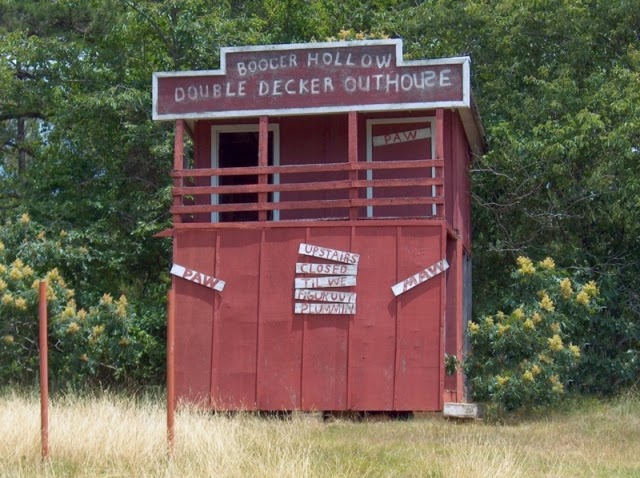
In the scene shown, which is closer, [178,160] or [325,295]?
[325,295]

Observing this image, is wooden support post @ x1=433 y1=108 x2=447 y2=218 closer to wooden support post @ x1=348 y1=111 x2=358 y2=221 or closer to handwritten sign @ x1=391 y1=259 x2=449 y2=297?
handwritten sign @ x1=391 y1=259 x2=449 y2=297

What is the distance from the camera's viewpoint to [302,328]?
14727 millimetres

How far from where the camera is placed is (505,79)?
20922 mm

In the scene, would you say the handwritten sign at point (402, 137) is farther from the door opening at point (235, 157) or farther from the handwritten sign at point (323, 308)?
the handwritten sign at point (323, 308)

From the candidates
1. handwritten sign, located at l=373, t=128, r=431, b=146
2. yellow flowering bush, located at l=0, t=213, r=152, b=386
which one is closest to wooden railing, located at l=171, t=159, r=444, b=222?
handwritten sign, located at l=373, t=128, r=431, b=146

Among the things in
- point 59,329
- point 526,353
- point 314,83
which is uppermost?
point 314,83

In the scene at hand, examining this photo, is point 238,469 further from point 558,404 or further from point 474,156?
point 474,156

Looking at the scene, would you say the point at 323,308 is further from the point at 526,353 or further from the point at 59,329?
the point at 59,329

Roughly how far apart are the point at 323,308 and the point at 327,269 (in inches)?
22.0

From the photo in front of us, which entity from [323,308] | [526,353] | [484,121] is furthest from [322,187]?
[484,121]

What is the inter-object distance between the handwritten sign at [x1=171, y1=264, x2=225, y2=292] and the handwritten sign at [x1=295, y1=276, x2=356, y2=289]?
1.17 m

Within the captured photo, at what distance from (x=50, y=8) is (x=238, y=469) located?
17.7 metres

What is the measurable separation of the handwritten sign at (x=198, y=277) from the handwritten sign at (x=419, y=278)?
2569 millimetres

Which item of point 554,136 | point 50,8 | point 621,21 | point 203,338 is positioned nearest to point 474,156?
point 554,136
